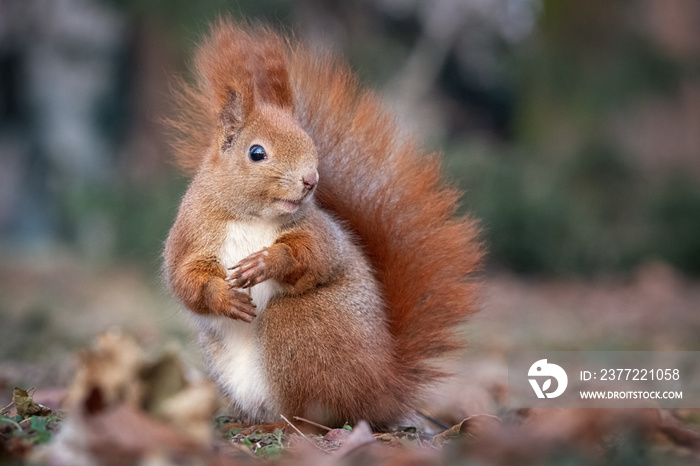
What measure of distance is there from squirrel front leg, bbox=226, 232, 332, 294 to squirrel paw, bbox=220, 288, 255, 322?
3 cm

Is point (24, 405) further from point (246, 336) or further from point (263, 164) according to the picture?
point (263, 164)

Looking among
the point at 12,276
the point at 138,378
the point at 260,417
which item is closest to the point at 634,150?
the point at 12,276

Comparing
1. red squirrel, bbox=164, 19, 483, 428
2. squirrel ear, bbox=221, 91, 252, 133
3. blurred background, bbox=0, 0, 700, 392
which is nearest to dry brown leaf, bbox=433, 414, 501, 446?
red squirrel, bbox=164, 19, 483, 428

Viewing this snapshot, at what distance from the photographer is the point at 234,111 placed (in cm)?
247

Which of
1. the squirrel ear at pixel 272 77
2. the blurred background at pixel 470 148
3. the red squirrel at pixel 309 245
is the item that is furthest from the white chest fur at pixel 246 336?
the blurred background at pixel 470 148

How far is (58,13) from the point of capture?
33.9 ft

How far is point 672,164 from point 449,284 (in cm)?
750

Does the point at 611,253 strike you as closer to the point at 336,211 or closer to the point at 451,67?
the point at 451,67

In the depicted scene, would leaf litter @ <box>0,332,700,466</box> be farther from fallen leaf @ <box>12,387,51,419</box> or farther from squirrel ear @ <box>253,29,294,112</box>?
squirrel ear @ <box>253,29,294,112</box>

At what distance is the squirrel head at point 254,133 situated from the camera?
7.60ft

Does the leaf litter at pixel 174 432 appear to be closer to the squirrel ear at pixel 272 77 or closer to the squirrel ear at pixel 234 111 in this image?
the squirrel ear at pixel 234 111

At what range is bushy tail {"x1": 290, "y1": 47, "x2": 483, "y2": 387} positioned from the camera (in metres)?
2.58

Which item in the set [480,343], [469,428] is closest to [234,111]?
[469,428]

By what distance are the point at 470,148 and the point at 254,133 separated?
6191 millimetres
